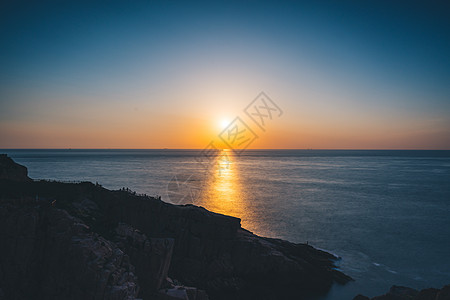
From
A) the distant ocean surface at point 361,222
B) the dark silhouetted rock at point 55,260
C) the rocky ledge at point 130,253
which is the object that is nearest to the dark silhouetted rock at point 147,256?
the rocky ledge at point 130,253

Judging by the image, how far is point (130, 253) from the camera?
1794 centimetres

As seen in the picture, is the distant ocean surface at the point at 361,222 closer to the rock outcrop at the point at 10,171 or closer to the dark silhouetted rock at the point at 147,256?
the dark silhouetted rock at the point at 147,256

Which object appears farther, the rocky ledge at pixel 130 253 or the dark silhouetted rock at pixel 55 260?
the rocky ledge at pixel 130 253

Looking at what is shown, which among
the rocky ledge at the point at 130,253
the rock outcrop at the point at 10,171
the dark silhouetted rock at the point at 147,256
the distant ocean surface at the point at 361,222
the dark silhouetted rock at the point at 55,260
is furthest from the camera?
the rock outcrop at the point at 10,171

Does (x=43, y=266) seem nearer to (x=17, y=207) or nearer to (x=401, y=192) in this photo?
(x=17, y=207)

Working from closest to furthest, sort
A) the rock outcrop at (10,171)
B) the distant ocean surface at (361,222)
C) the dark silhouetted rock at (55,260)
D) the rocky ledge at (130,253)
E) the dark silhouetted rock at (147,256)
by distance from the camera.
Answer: the dark silhouetted rock at (55,260) < the rocky ledge at (130,253) < the dark silhouetted rock at (147,256) < the distant ocean surface at (361,222) < the rock outcrop at (10,171)

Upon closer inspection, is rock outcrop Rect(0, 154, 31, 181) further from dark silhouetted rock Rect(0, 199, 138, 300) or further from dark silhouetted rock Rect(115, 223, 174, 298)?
dark silhouetted rock Rect(115, 223, 174, 298)

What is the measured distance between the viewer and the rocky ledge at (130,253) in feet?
48.1

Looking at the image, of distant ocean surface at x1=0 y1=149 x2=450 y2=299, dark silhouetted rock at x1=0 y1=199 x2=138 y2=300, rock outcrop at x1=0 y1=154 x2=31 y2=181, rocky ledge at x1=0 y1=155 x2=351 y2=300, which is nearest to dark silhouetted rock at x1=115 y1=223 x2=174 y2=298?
rocky ledge at x1=0 y1=155 x2=351 y2=300

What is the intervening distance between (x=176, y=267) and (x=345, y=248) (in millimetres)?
23381

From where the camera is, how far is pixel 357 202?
60875 mm

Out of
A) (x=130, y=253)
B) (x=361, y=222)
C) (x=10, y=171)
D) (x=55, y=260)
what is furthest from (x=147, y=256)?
(x=361, y=222)

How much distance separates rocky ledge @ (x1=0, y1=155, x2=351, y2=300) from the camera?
48.1 feet

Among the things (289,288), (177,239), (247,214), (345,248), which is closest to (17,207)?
(177,239)
